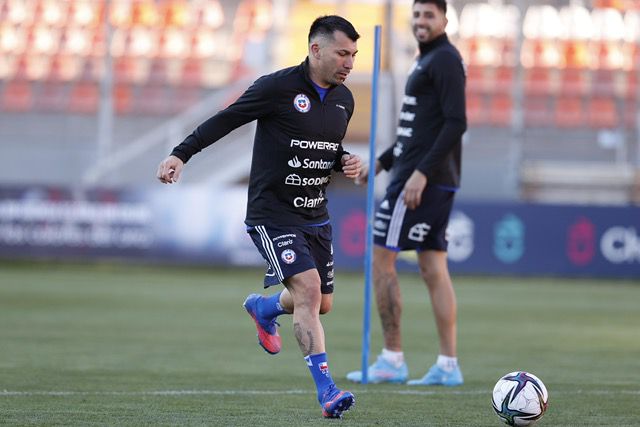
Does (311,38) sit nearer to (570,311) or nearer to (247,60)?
(570,311)

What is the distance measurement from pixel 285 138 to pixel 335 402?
1333mm

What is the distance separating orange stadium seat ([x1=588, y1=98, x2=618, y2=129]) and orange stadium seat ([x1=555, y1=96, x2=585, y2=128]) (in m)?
0.19

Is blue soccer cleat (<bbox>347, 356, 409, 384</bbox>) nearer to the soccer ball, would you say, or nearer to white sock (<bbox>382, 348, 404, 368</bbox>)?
white sock (<bbox>382, 348, 404, 368</bbox>)

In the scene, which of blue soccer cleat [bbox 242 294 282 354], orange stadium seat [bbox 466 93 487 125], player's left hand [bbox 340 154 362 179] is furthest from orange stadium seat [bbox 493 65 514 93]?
player's left hand [bbox 340 154 362 179]

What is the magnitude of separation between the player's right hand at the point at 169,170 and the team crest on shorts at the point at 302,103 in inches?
27.1

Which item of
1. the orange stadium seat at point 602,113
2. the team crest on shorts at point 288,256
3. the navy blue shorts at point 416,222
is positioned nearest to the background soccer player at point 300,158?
the team crest on shorts at point 288,256

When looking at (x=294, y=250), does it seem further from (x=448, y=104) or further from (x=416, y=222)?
(x=448, y=104)

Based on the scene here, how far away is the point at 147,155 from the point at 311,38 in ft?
48.9

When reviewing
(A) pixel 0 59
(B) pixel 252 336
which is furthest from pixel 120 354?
(A) pixel 0 59

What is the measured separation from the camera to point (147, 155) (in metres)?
20.4

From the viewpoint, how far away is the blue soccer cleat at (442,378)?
22.9ft

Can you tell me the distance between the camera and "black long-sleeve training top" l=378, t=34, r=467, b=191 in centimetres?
688

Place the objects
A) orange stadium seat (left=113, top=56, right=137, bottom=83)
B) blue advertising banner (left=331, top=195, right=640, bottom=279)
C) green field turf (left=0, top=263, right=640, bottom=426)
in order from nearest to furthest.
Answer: green field turf (left=0, top=263, right=640, bottom=426) < blue advertising banner (left=331, top=195, right=640, bottom=279) < orange stadium seat (left=113, top=56, right=137, bottom=83)

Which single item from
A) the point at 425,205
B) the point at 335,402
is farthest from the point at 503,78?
the point at 335,402
